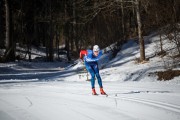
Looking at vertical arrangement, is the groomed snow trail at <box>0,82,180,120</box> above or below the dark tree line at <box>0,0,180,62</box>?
below

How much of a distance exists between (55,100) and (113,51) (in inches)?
887

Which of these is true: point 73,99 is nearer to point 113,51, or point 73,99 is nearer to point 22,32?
point 113,51

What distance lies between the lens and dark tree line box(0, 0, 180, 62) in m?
21.9

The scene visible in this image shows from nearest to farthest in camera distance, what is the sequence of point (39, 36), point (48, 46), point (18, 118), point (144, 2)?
point (18, 118) < point (144, 2) < point (48, 46) < point (39, 36)

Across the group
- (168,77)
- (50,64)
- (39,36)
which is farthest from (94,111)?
(39,36)

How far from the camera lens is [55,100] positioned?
10.1 metres

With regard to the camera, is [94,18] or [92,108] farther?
[94,18]

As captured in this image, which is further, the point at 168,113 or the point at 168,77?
the point at 168,77

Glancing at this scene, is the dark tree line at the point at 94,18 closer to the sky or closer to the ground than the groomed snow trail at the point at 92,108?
closer to the sky

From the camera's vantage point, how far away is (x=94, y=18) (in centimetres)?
4653

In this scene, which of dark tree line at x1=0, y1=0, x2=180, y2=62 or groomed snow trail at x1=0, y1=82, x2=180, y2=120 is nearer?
groomed snow trail at x1=0, y1=82, x2=180, y2=120

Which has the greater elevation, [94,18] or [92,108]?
[94,18]

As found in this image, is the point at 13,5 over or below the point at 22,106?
over

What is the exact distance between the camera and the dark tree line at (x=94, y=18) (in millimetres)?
21947
